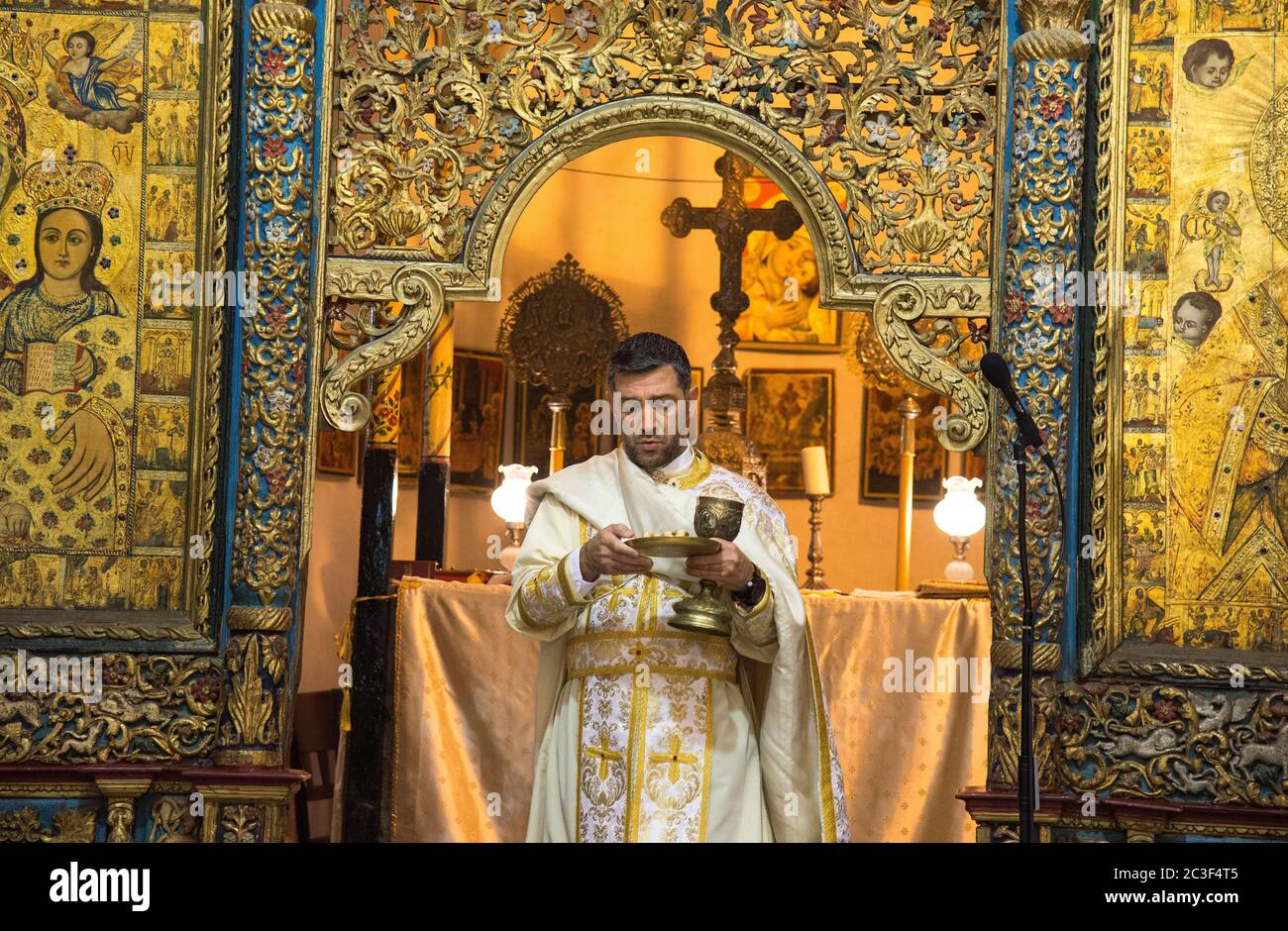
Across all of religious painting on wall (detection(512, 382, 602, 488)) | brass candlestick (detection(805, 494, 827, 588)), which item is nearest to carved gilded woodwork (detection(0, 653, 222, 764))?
brass candlestick (detection(805, 494, 827, 588))

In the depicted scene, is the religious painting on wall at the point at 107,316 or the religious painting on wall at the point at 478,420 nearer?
the religious painting on wall at the point at 107,316

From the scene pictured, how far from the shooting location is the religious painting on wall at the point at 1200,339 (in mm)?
5598

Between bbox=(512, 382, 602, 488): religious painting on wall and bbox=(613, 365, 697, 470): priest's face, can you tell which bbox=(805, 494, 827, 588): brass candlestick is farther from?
bbox=(613, 365, 697, 470): priest's face

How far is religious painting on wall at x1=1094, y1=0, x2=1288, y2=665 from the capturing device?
560cm

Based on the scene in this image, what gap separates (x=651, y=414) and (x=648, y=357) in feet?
0.52

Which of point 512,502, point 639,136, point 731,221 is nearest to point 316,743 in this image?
point 512,502

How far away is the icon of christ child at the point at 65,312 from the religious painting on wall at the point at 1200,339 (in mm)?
3396

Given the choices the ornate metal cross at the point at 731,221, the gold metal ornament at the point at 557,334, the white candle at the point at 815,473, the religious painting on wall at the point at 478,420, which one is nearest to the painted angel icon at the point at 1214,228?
the white candle at the point at 815,473

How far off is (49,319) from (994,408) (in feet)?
10.5

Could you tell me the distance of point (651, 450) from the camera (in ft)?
15.3

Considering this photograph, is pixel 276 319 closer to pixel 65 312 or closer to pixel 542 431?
pixel 65 312

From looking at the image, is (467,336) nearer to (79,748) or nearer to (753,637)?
(79,748)

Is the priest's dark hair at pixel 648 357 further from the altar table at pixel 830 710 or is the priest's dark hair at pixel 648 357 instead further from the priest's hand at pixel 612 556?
the altar table at pixel 830 710
